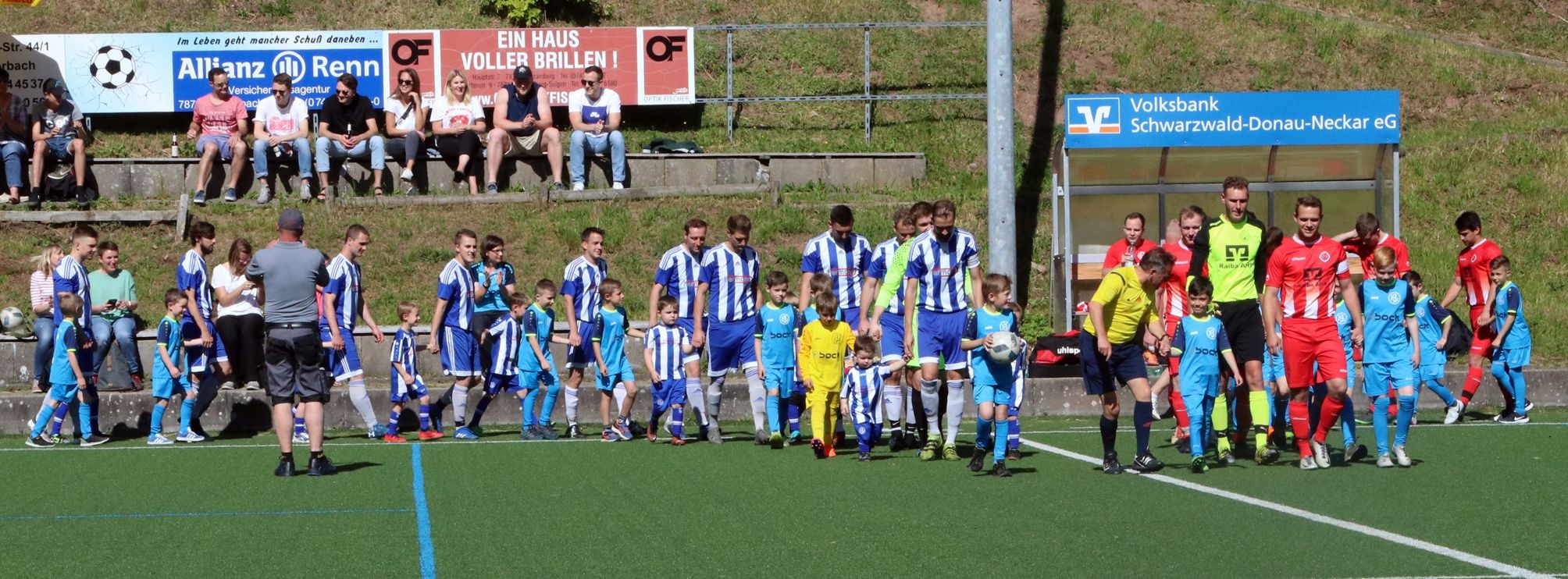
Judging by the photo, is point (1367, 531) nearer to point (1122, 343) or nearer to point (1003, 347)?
point (1122, 343)

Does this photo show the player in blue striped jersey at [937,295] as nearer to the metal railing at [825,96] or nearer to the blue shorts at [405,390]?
the blue shorts at [405,390]

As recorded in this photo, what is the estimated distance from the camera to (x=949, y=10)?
1096 inches

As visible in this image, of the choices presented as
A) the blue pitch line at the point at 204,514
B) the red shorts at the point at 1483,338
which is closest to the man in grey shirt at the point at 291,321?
the blue pitch line at the point at 204,514

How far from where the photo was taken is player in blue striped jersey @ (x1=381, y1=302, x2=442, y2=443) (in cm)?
1459

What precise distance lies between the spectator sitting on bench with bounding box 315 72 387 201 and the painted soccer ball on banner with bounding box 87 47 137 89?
14.9 feet

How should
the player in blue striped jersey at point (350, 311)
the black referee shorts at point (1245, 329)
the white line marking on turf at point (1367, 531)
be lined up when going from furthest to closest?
the player in blue striped jersey at point (350, 311)
the black referee shorts at point (1245, 329)
the white line marking on turf at point (1367, 531)

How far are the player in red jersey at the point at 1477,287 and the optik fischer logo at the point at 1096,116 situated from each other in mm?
4282

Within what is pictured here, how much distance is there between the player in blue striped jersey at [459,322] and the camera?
14773mm

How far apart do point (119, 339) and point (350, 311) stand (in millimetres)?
2503

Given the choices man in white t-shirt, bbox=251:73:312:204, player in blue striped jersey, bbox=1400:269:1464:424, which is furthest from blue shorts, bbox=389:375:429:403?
player in blue striped jersey, bbox=1400:269:1464:424

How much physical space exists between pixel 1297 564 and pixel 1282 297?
4.09m

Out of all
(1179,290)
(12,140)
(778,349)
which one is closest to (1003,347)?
(1179,290)

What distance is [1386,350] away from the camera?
39.3 feet

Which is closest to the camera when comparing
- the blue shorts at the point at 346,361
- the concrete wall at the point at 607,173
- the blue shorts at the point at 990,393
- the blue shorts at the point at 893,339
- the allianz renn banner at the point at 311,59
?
the blue shorts at the point at 990,393
